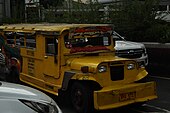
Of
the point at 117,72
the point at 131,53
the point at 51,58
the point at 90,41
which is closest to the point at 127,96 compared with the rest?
the point at 117,72

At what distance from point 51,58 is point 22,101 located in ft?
14.4

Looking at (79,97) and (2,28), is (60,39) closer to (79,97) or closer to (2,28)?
(79,97)

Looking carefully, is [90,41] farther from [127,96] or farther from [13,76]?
[13,76]

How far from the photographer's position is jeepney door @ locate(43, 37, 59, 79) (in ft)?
29.1

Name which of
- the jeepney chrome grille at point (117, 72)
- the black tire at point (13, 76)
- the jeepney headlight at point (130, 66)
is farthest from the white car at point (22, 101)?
the black tire at point (13, 76)

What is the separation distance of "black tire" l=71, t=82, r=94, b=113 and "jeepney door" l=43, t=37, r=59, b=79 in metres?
0.75

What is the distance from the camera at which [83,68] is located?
26.5ft

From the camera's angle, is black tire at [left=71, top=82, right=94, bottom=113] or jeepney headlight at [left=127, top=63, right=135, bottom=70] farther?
jeepney headlight at [left=127, top=63, right=135, bottom=70]

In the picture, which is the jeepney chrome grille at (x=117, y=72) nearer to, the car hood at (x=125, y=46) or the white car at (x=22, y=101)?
the white car at (x=22, y=101)

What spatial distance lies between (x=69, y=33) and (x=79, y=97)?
1423 mm

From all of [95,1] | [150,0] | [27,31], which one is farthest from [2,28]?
[95,1]

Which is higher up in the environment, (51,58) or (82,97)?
(51,58)

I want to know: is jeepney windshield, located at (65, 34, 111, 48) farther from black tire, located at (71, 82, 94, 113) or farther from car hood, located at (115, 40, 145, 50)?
car hood, located at (115, 40, 145, 50)

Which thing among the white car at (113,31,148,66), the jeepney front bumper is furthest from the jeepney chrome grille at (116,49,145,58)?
the jeepney front bumper
